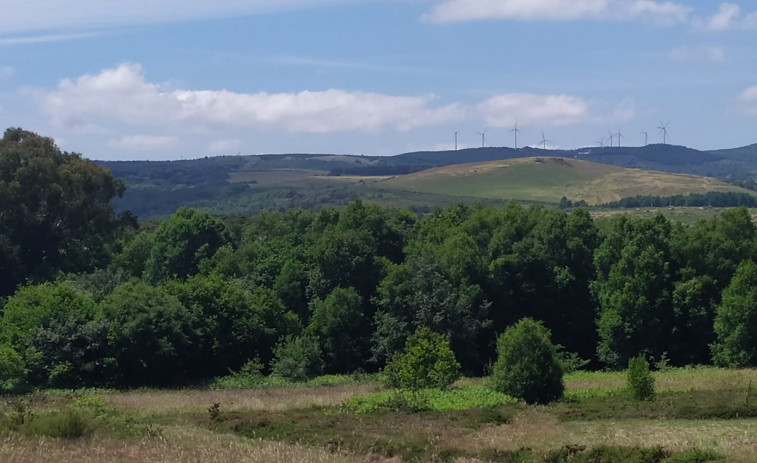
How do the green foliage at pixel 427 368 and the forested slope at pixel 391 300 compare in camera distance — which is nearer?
the green foliage at pixel 427 368

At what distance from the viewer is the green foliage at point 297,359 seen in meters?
61.3

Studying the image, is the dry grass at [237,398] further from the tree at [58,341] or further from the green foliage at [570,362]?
the green foliage at [570,362]

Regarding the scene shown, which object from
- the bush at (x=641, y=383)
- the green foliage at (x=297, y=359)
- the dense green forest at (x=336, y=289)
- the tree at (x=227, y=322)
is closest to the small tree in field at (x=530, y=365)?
the bush at (x=641, y=383)

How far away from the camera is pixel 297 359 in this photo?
204 feet

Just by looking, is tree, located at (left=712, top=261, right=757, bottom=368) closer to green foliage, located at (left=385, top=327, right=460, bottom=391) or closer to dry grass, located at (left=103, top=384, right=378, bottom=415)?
green foliage, located at (left=385, top=327, right=460, bottom=391)

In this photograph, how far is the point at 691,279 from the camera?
68.8 m

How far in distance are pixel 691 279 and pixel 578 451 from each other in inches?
1703

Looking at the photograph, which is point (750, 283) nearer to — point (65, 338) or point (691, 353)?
point (691, 353)

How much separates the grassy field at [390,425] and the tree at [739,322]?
8.18 meters

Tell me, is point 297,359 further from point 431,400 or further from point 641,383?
point 641,383

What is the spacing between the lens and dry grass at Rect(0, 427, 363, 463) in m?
21.7

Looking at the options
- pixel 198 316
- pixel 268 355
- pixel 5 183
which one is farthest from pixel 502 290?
pixel 5 183

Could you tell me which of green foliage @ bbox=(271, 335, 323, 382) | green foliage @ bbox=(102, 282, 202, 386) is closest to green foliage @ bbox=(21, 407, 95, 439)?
green foliage @ bbox=(102, 282, 202, 386)

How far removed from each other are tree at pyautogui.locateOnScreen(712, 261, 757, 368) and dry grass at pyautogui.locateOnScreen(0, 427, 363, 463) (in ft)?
147
